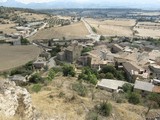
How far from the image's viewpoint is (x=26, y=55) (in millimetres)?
51438

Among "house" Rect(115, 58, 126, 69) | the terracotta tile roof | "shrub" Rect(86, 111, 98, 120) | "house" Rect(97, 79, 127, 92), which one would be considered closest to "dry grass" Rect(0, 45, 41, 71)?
"house" Rect(115, 58, 126, 69)

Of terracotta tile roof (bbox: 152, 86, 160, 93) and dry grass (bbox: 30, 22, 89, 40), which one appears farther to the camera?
dry grass (bbox: 30, 22, 89, 40)

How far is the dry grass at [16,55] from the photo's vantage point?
1770 inches

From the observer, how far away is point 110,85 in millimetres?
29984

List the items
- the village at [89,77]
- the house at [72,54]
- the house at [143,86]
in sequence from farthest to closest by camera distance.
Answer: the house at [72,54] → the house at [143,86] → the village at [89,77]

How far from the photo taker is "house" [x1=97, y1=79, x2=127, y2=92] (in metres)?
29.1

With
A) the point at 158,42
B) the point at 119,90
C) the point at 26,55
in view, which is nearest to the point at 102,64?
the point at 119,90

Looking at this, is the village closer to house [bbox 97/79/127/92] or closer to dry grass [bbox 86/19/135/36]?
house [bbox 97/79/127/92]

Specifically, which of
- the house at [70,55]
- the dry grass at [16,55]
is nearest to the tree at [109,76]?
the house at [70,55]

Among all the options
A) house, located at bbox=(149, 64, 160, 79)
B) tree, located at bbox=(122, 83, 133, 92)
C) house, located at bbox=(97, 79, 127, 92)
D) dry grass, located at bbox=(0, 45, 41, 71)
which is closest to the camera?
tree, located at bbox=(122, 83, 133, 92)

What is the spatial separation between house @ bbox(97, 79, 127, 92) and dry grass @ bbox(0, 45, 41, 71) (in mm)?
17569

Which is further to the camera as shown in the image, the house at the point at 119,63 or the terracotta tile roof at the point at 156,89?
the house at the point at 119,63

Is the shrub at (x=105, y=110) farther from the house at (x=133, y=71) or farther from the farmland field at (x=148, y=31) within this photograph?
the farmland field at (x=148, y=31)

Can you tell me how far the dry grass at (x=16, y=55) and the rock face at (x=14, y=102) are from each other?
99.1 feet
